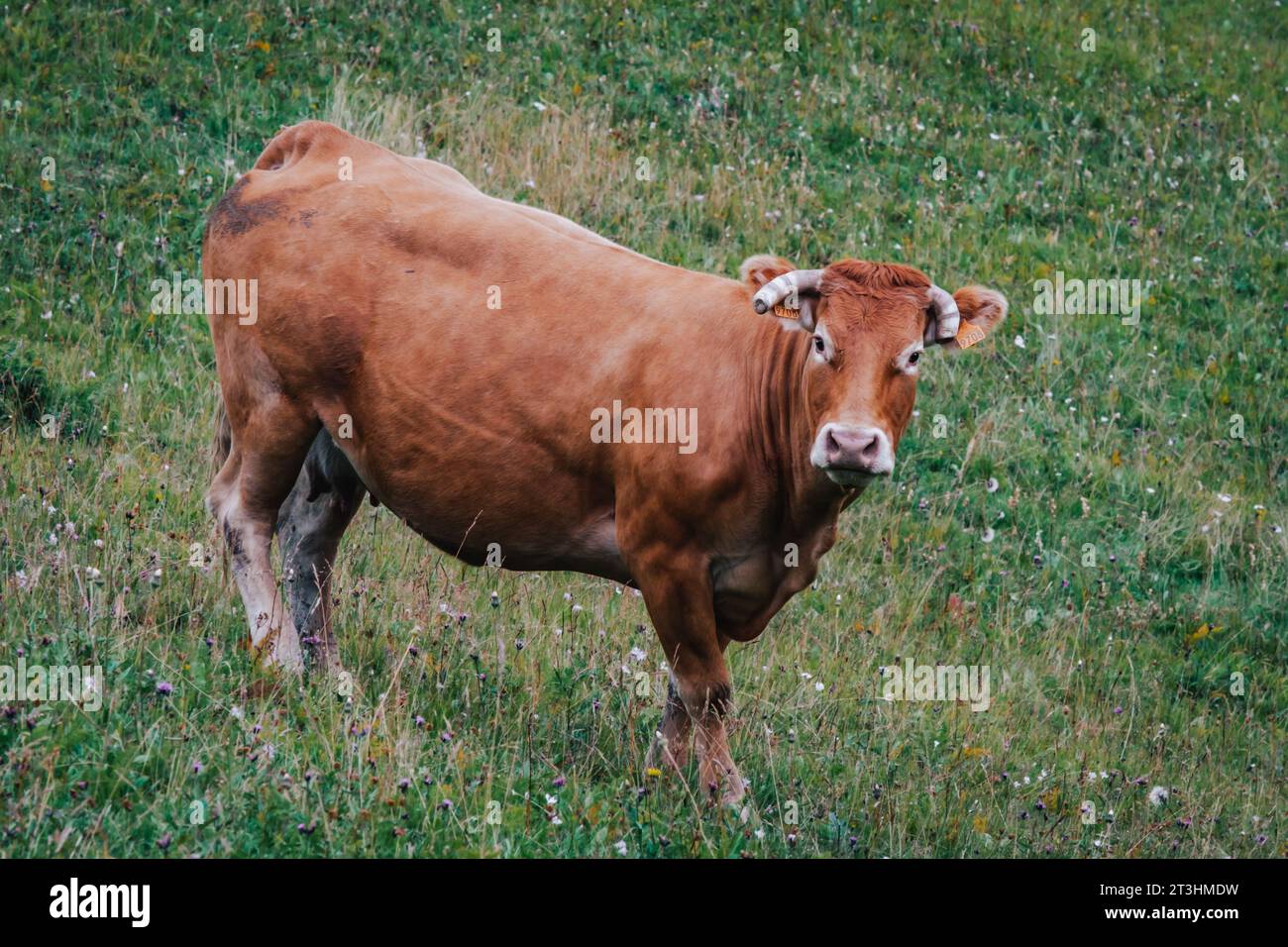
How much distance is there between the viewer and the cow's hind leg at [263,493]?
7.50 metres

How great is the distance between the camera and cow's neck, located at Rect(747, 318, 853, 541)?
21.3 feet

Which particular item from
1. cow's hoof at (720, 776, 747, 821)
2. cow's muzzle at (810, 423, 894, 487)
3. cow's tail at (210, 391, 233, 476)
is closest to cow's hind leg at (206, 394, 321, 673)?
cow's tail at (210, 391, 233, 476)

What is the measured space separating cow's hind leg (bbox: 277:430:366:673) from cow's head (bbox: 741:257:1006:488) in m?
Result: 2.91

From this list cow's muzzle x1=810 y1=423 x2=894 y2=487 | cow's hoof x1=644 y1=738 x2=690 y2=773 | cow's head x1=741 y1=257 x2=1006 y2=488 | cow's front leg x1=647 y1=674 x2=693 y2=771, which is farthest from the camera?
cow's front leg x1=647 y1=674 x2=693 y2=771

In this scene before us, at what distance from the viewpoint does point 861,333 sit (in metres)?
6.15

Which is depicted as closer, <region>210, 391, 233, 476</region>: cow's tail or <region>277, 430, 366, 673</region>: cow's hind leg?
<region>277, 430, 366, 673</region>: cow's hind leg

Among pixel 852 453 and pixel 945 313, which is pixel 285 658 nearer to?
pixel 852 453

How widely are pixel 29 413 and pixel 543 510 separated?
450cm

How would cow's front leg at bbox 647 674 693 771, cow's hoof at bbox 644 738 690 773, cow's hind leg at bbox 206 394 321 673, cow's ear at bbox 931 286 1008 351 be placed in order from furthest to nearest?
1. cow's hind leg at bbox 206 394 321 673
2. cow's front leg at bbox 647 674 693 771
3. cow's hoof at bbox 644 738 690 773
4. cow's ear at bbox 931 286 1008 351

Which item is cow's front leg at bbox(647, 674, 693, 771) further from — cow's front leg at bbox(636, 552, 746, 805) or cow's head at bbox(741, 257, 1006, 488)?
cow's head at bbox(741, 257, 1006, 488)

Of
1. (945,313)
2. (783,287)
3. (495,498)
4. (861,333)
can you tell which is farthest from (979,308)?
(495,498)
